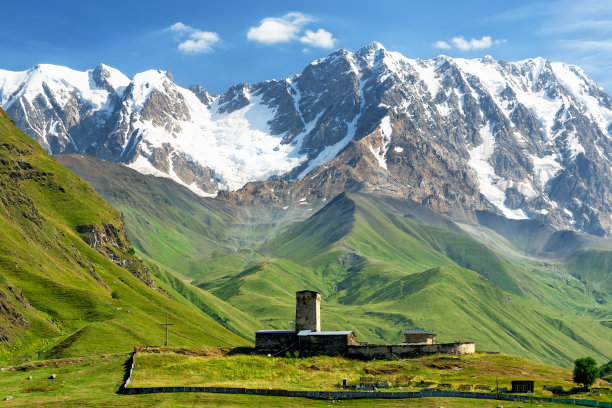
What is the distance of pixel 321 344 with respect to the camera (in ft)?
365

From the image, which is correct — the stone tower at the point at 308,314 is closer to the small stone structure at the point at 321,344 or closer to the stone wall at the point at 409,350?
the small stone structure at the point at 321,344

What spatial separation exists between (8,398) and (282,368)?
34714 millimetres

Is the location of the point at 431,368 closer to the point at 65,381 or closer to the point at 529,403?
the point at 529,403

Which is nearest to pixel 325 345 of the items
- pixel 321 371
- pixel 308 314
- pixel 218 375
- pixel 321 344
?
pixel 321 344

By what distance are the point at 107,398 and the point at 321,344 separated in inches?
1546

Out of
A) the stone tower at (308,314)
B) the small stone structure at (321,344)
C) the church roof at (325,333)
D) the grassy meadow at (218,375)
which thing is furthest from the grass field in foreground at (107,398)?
the stone tower at (308,314)

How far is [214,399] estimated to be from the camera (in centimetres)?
7988

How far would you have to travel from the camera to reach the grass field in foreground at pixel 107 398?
76.0 m

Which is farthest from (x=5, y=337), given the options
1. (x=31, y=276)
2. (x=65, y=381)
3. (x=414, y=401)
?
(x=414, y=401)

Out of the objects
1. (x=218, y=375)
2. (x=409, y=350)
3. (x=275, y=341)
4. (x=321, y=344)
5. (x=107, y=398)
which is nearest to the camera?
(x=107, y=398)

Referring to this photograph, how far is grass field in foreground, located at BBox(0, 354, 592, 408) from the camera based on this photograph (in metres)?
76.0

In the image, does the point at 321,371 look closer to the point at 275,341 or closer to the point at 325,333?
the point at 325,333

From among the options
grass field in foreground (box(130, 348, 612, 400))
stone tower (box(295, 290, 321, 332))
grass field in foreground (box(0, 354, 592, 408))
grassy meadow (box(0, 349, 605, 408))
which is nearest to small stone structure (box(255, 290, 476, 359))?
stone tower (box(295, 290, 321, 332))

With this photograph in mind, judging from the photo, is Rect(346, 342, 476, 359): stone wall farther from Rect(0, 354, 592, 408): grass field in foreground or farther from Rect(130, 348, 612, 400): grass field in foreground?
Rect(0, 354, 592, 408): grass field in foreground
